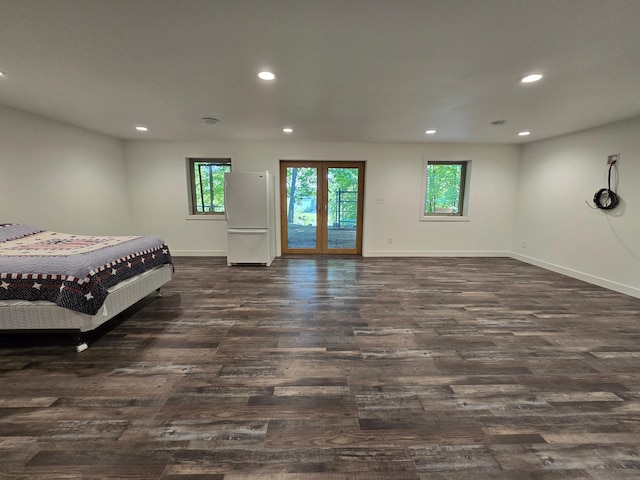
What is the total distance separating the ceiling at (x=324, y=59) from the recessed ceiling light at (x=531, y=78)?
0.07 m

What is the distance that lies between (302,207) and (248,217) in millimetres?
1247

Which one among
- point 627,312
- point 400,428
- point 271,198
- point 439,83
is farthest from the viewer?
point 271,198

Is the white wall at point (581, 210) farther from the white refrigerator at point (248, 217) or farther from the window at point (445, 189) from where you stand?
the white refrigerator at point (248, 217)

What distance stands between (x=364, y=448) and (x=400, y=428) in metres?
0.25

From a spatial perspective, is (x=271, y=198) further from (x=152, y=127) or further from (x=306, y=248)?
(x=152, y=127)

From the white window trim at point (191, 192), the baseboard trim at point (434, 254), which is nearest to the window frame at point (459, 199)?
A: the baseboard trim at point (434, 254)

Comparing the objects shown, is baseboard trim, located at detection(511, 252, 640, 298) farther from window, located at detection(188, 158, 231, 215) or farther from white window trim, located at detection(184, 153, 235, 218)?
window, located at detection(188, 158, 231, 215)

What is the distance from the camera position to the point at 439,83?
2.48m

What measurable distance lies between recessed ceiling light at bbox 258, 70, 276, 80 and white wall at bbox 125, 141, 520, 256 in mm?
2875

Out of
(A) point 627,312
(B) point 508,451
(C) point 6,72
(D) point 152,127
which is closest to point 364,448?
(B) point 508,451

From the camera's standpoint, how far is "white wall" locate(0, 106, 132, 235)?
326cm

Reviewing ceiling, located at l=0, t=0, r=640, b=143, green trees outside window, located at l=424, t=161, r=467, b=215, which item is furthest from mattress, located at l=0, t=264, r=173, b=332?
green trees outside window, located at l=424, t=161, r=467, b=215

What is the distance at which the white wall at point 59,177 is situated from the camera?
326 cm

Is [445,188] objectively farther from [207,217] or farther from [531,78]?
[207,217]
